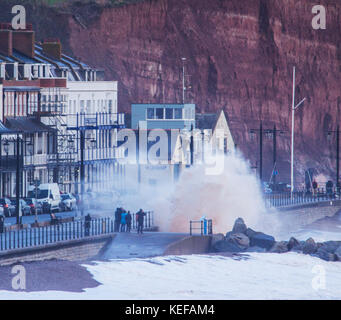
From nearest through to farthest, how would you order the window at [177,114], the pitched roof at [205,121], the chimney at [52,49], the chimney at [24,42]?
the chimney at [24,42] → the chimney at [52,49] → the window at [177,114] → the pitched roof at [205,121]

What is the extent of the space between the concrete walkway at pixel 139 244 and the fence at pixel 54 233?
3.53ft

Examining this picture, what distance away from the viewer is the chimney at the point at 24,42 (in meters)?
95.8

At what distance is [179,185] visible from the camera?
8288 centimetres

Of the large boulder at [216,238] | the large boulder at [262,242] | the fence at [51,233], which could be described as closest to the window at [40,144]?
the fence at [51,233]

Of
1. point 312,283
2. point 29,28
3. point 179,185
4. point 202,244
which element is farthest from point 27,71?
point 312,283

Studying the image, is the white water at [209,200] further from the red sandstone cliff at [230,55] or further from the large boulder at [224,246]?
the red sandstone cliff at [230,55]

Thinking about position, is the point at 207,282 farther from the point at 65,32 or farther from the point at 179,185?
the point at 65,32

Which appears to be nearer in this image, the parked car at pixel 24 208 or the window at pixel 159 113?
the parked car at pixel 24 208

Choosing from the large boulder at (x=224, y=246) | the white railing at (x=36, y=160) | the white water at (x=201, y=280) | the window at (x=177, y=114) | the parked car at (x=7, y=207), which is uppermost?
the window at (x=177, y=114)

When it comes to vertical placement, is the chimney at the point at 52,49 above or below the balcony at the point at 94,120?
above

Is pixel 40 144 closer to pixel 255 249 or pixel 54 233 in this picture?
pixel 255 249

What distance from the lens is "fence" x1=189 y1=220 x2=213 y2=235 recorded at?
72438 mm

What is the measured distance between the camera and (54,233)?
67000mm
